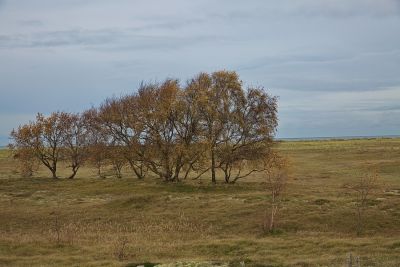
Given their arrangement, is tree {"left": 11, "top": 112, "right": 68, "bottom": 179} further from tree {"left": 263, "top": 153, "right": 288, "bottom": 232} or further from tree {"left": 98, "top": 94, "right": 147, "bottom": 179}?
tree {"left": 263, "top": 153, "right": 288, "bottom": 232}

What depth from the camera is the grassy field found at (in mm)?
25484

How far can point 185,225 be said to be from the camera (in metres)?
36.4

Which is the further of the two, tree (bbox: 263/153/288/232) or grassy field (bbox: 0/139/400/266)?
tree (bbox: 263/153/288/232)

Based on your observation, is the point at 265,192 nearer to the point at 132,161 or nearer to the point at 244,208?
the point at 244,208

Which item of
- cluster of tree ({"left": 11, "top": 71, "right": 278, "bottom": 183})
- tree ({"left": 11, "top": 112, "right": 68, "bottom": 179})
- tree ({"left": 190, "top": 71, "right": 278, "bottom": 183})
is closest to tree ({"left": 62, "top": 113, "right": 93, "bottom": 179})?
tree ({"left": 11, "top": 112, "right": 68, "bottom": 179})

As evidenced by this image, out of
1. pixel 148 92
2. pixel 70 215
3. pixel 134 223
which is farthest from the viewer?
pixel 148 92

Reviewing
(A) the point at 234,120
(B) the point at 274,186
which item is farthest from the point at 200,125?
(B) the point at 274,186

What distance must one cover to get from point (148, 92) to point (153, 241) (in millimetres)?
32736

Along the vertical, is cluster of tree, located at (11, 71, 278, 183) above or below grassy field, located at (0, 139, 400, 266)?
above

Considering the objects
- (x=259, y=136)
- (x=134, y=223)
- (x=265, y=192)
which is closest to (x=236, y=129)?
(x=259, y=136)

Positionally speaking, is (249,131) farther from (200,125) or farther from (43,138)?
(43,138)

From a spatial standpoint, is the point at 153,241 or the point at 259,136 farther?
the point at 259,136

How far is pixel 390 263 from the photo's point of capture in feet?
67.2

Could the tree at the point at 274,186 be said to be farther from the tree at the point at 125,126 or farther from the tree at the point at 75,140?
the tree at the point at 75,140
